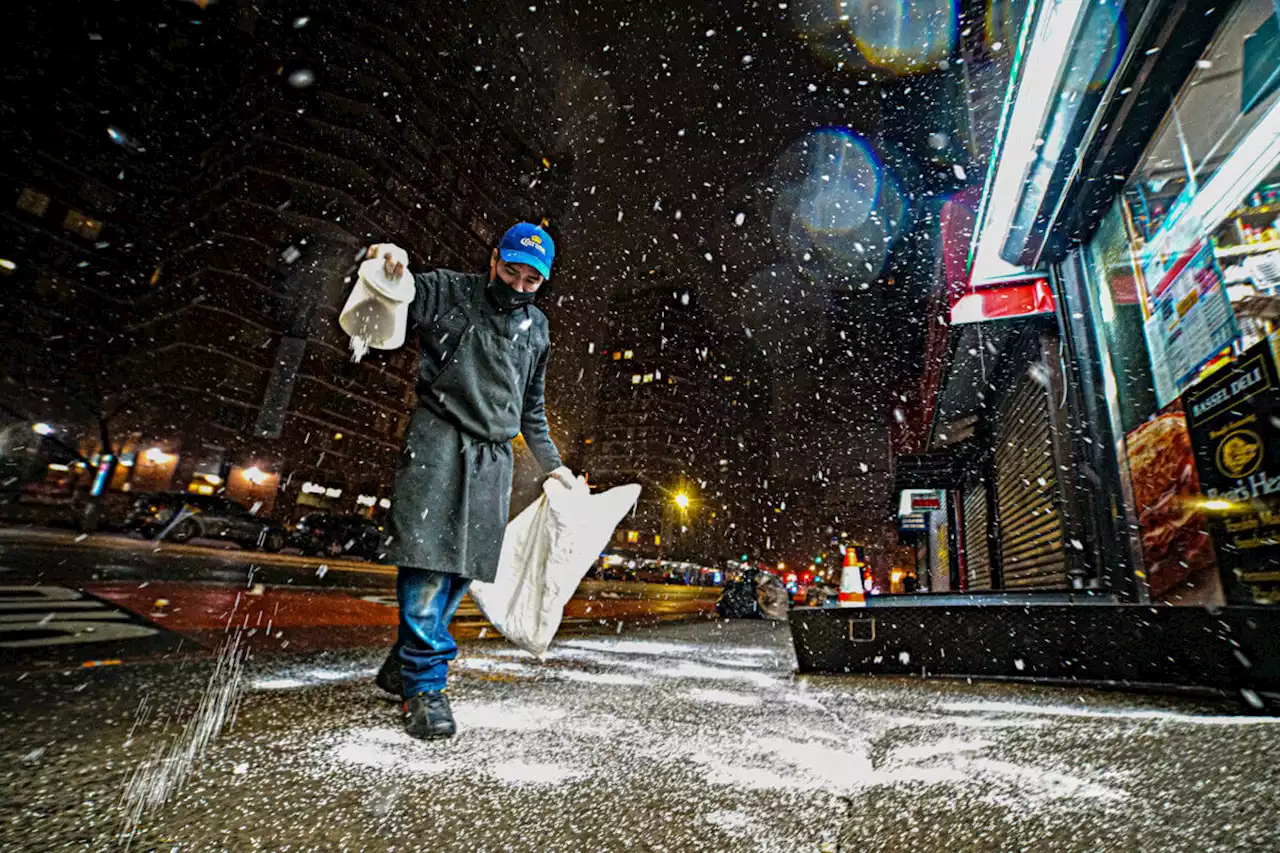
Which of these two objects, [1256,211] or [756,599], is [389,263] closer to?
[1256,211]

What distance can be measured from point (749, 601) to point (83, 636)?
11.3 m

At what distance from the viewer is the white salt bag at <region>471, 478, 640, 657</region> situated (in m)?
2.48

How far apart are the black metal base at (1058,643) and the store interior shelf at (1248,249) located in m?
2.92

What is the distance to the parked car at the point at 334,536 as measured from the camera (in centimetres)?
1956

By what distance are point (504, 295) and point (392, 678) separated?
1.59 meters

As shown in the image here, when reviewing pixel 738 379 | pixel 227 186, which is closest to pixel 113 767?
pixel 227 186

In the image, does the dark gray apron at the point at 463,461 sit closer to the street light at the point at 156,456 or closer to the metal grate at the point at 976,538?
the metal grate at the point at 976,538

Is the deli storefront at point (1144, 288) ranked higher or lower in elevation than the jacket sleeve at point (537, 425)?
higher

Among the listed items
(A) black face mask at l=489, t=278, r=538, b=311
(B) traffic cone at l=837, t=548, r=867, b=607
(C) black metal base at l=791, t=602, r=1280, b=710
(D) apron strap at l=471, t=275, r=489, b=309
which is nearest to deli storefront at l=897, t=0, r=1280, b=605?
(C) black metal base at l=791, t=602, r=1280, b=710

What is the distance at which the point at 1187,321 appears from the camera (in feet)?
14.9

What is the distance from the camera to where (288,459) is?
127ft

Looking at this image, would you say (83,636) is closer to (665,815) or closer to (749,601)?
(665,815)

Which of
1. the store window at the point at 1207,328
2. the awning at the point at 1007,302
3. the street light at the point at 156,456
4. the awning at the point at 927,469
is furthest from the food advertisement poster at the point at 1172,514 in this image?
the street light at the point at 156,456

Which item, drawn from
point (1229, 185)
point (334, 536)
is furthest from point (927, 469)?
point (334, 536)
